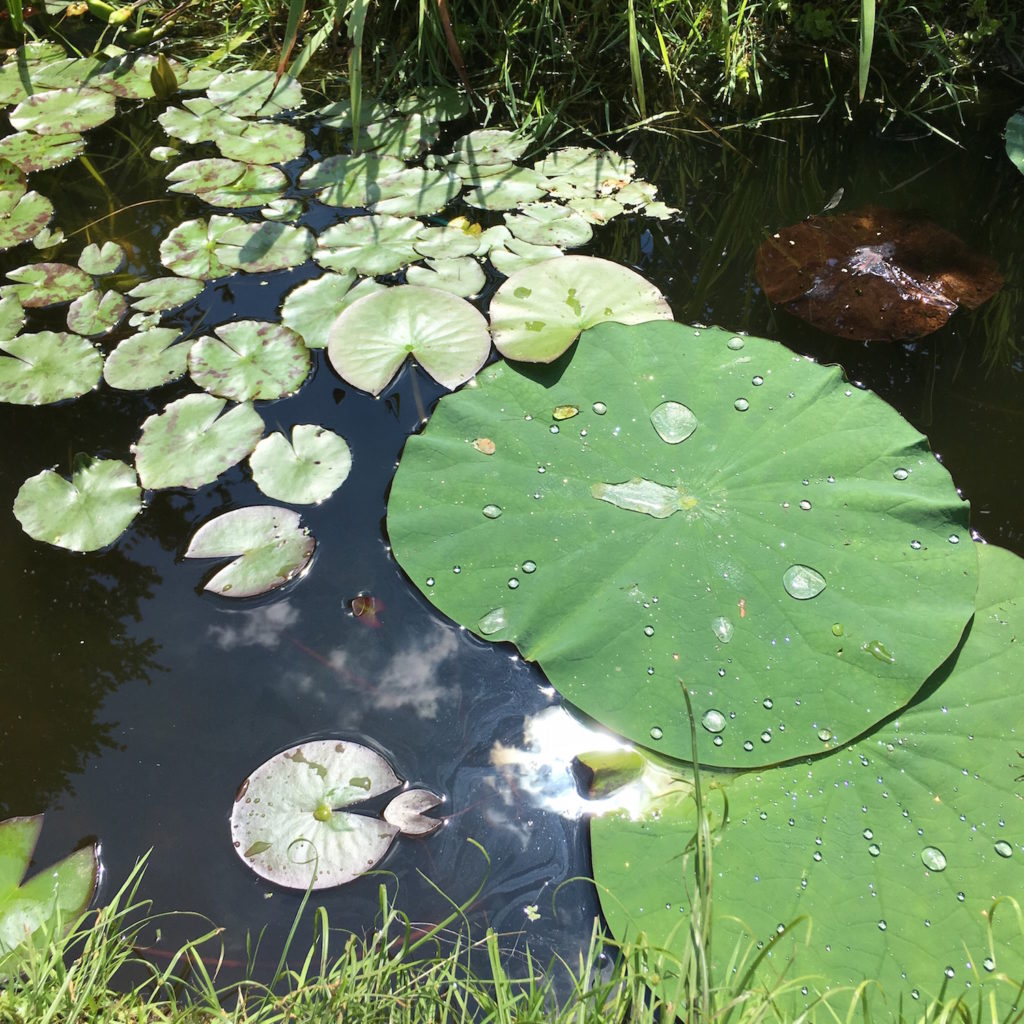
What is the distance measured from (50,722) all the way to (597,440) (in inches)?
51.4

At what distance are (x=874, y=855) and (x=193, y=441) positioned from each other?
1729mm

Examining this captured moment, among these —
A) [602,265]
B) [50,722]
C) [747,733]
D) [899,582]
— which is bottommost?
[50,722]

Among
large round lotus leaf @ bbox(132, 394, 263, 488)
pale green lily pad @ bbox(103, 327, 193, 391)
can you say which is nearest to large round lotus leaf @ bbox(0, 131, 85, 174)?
pale green lily pad @ bbox(103, 327, 193, 391)

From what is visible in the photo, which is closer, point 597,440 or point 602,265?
point 597,440

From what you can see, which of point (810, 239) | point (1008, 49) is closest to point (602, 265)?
point (810, 239)

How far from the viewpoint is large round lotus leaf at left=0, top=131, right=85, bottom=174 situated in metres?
2.86

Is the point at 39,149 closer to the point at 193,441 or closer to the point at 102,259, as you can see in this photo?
the point at 102,259

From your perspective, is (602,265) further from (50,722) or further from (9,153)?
(9,153)

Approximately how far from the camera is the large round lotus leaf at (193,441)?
1911 millimetres

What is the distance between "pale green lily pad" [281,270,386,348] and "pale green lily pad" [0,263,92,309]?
664mm

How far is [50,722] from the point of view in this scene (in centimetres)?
161

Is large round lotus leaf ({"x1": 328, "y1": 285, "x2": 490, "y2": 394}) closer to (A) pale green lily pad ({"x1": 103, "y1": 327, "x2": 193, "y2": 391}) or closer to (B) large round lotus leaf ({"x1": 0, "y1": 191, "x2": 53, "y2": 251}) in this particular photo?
(A) pale green lily pad ({"x1": 103, "y1": 327, "x2": 193, "y2": 391})

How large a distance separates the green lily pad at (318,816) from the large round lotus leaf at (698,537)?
351 mm

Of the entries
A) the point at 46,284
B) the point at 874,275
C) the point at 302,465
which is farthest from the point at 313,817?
the point at 874,275
